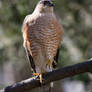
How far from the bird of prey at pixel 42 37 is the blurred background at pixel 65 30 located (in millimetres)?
1655

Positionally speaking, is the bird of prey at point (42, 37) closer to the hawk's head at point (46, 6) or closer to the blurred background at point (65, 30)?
the hawk's head at point (46, 6)

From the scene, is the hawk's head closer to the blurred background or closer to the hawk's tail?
the hawk's tail

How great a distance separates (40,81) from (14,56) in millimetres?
3122

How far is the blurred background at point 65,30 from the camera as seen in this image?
645 centimetres

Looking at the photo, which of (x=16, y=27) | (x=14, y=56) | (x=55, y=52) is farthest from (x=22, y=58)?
(x=55, y=52)

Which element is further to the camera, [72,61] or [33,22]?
[72,61]

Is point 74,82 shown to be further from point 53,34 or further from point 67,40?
point 53,34

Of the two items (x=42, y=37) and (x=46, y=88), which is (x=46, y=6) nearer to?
(x=42, y=37)

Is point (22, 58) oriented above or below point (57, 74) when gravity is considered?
below

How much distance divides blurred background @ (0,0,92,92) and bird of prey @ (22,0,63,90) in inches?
65.2

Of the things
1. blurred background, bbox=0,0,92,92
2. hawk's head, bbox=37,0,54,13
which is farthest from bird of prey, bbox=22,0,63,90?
blurred background, bbox=0,0,92,92

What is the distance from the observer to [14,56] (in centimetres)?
700

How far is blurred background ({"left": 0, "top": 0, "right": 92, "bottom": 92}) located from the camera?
645 cm

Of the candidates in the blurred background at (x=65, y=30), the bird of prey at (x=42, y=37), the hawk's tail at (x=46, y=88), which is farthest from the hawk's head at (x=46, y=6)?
the blurred background at (x=65, y=30)
